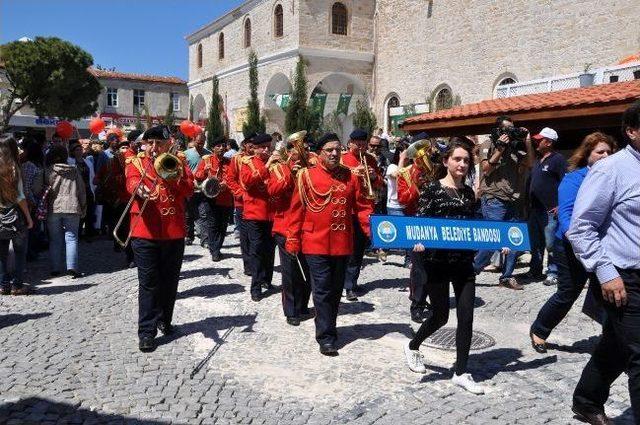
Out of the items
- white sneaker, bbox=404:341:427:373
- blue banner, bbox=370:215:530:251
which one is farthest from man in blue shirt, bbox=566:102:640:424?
white sneaker, bbox=404:341:427:373

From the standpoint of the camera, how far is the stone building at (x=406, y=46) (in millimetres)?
17891

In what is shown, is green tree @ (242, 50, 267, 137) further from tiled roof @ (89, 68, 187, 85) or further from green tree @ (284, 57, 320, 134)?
tiled roof @ (89, 68, 187, 85)

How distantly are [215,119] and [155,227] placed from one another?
32255 mm

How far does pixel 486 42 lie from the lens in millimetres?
21203

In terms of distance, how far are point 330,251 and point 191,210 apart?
5869mm

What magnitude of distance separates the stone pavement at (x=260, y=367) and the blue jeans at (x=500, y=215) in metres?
0.69

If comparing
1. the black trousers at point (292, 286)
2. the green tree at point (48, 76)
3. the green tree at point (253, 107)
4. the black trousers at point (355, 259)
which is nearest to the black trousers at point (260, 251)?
the black trousers at point (292, 286)

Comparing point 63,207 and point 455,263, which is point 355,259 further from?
point 63,207

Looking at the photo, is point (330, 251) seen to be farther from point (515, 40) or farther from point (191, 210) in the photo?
point (515, 40)

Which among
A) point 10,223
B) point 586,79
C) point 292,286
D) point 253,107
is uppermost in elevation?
point 253,107

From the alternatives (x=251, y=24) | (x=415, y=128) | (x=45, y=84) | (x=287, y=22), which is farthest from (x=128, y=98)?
(x=415, y=128)

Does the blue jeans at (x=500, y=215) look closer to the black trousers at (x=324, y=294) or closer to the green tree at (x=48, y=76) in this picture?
the black trousers at (x=324, y=294)

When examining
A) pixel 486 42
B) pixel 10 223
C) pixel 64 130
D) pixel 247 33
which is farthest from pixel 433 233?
pixel 247 33

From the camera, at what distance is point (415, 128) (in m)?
13.8
